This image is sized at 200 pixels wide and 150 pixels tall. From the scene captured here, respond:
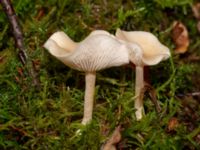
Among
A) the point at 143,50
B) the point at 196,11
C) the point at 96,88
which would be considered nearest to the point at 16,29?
the point at 96,88

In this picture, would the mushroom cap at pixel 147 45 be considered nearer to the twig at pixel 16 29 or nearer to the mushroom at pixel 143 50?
the mushroom at pixel 143 50

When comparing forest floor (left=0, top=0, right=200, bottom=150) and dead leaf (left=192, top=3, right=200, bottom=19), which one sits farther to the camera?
dead leaf (left=192, top=3, right=200, bottom=19)

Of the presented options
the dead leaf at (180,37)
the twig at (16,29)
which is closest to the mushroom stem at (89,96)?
the twig at (16,29)

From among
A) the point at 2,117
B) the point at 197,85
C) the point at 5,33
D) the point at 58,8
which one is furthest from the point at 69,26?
the point at 197,85

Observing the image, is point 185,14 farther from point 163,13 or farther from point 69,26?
point 69,26

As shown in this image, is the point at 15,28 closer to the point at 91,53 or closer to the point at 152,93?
the point at 91,53

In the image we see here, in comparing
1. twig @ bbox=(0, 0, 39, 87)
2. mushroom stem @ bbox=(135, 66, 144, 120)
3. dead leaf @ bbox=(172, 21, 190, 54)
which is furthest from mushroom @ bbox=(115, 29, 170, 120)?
dead leaf @ bbox=(172, 21, 190, 54)

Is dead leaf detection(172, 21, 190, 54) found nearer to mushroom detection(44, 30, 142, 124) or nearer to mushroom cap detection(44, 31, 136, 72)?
mushroom detection(44, 30, 142, 124)
